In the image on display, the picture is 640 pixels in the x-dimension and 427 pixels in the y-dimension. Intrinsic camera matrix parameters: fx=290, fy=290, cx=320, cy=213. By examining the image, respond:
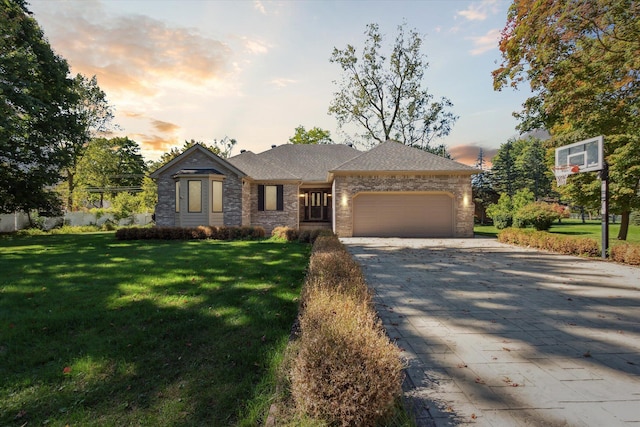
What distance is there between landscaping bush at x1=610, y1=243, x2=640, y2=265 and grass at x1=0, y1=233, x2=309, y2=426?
9998 mm

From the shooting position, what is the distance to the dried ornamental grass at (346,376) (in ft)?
5.71

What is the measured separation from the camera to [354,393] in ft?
5.77

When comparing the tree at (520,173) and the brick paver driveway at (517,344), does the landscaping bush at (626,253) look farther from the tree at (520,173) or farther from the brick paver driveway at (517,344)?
the tree at (520,173)

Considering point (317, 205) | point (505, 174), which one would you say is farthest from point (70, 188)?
point (505, 174)

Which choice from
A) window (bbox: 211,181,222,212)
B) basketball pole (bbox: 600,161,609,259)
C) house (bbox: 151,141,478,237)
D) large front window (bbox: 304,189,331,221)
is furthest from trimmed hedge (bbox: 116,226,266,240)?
basketball pole (bbox: 600,161,609,259)

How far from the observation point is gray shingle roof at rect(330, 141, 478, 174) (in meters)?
17.0

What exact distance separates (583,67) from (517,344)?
1221cm

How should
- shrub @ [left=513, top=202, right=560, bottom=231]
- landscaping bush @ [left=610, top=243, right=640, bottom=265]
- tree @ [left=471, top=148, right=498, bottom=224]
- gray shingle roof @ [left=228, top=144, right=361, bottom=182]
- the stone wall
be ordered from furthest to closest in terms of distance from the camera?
tree @ [left=471, top=148, right=498, bottom=224], gray shingle roof @ [left=228, top=144, right=361, bottom=182], shrub @ [left=513, top=202, right=560, bottom=231], the stone wall, landscaping bush @ [left=610, top=243, right=640, bottom=265]

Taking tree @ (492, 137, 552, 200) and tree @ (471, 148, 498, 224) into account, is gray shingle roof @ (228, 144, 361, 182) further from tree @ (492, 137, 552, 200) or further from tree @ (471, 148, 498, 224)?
tree @ (492, 137, 552, 200)

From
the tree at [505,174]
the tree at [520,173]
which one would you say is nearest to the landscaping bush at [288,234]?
the tree at [520,173]

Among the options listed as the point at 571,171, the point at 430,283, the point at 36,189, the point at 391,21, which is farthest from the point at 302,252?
the point at 391,21

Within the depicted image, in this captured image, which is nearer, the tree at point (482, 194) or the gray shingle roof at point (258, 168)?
the gray shingle roof at point (258, 168)

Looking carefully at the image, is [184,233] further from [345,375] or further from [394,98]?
[394,98]

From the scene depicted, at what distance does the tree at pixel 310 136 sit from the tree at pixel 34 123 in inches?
905
